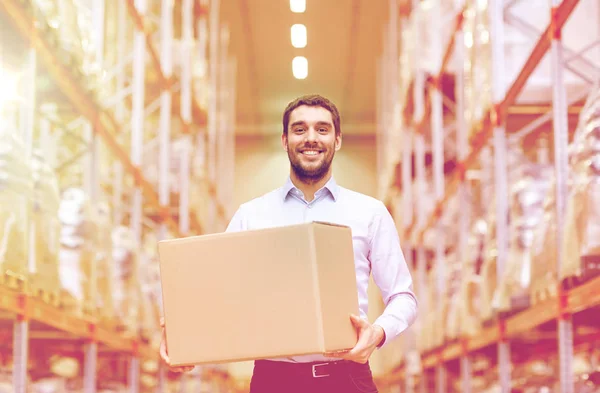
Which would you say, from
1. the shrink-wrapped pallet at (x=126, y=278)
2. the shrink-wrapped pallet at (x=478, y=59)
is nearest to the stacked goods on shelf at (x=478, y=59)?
the shrink-wrapped pallet at (x=478, y=59)

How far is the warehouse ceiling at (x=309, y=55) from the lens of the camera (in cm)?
1409

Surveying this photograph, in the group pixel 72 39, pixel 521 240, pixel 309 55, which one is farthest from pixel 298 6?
pixel 521 240

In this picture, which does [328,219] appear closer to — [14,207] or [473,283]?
[14,207]

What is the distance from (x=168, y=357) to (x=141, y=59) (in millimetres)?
5989

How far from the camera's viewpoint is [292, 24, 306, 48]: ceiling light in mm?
14602

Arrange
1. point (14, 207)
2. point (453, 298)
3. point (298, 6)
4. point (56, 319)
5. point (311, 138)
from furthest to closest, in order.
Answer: point (298, 6) < point (453, 298) < point (56, 319) < point (14, 207) < point (311, 138)

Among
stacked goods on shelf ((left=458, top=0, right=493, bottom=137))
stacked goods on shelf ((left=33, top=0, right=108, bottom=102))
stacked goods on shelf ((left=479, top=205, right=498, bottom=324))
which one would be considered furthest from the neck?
stacked goods on shelf ((left=458, top=0, right=493, bottom=137))

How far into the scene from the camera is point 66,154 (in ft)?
23.0

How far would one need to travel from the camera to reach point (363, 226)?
94.9 inches

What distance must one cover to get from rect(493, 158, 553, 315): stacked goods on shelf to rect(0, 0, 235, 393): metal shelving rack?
2.25 m

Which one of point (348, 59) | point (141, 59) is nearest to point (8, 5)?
point (141, 59)

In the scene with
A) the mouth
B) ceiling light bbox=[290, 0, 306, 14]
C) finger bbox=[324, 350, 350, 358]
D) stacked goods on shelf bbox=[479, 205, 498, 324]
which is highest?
ceiling light bbox=[290, 0, 306, 14]

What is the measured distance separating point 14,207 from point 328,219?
200 cm

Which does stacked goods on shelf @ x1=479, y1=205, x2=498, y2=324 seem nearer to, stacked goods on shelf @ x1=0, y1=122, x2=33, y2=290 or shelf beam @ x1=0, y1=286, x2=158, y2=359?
shelf beam @ x1=0, y1=286, x2=158, y2=359
